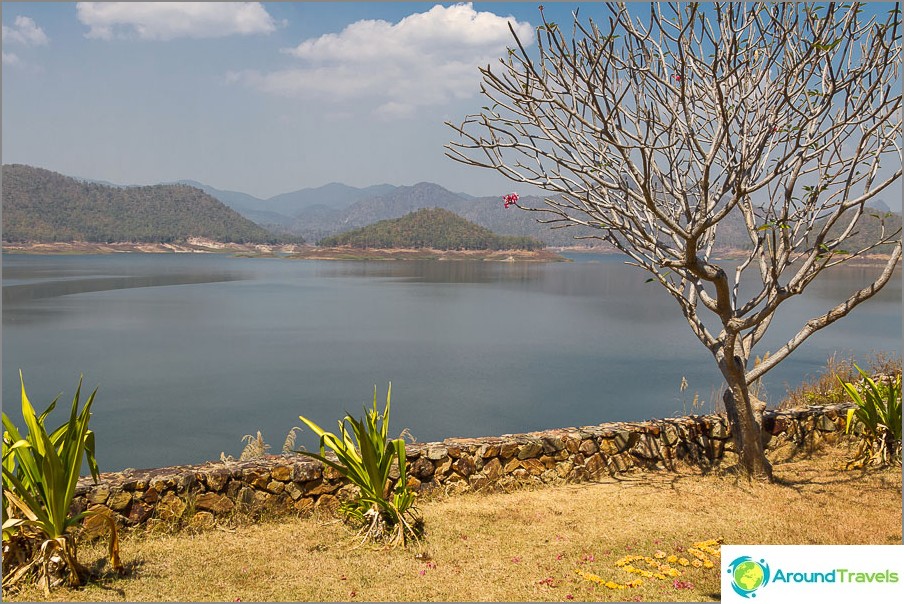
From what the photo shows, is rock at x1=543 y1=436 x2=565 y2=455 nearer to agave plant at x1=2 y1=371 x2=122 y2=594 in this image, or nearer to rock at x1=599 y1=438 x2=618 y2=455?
rock at x1=599 y1=438 x2=618 y2=455

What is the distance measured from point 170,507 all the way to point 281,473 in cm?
67

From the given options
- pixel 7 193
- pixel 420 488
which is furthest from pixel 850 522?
pixel 7 193

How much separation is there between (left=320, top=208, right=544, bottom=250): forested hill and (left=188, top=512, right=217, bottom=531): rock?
7360cm

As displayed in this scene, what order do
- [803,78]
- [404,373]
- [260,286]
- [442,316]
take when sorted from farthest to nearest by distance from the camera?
1. [260,286]
2. [442,316]
3. [404,373]
4. [803,78]

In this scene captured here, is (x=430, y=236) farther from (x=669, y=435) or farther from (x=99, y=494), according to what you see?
(x=99, y=494)

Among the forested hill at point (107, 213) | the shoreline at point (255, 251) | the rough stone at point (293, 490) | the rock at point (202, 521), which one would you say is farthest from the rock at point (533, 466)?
the forested hill at point (107, 213)

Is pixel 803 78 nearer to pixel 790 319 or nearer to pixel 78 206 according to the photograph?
pixel 790 319

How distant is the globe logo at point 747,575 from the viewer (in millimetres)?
2424

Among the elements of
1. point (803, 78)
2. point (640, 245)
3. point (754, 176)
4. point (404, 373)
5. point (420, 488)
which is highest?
point (803, 78)

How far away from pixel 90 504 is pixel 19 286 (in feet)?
127

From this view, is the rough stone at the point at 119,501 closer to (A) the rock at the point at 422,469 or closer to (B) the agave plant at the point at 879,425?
(A) the rock at the point at 422,469

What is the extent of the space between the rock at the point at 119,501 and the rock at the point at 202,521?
0.38m

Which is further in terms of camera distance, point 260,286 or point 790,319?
point 260,286

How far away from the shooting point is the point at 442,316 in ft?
93.0
